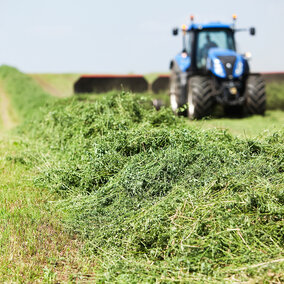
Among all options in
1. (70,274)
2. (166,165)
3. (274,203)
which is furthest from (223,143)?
(70,274)

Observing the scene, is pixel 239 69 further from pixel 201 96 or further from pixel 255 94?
pixel 201 96

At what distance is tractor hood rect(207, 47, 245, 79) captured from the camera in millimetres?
9969

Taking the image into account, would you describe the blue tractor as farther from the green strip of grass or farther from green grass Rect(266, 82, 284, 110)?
the green strip of grass

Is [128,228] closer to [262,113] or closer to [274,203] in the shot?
[274,203]

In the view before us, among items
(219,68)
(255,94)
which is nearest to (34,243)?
(219,68)

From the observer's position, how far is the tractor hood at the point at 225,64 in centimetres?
997

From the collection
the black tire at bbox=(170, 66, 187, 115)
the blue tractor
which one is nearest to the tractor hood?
the blue tractor

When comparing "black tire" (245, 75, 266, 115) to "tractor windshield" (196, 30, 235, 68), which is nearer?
"black tire" (245, 75, 266, 115)

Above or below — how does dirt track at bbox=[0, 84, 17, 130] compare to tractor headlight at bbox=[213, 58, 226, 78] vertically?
below

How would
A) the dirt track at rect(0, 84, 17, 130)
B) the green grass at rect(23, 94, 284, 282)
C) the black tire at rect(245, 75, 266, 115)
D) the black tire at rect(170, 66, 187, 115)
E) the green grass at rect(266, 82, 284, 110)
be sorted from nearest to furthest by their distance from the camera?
the green grass at rect(23, 94, 284, 282), the black tire at rect(245, 75, 266, 115), the black tire at rect(170, 66, 187, 115), the green grass at rect(266, 82, 284, 110), the dirt track at rect(0, 84, 17, 130)

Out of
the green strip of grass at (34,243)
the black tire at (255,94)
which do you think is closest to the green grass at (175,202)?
the green strip of grass at (34,243)

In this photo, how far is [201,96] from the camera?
980 centimetres

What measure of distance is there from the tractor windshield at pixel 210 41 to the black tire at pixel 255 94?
4.26 feet

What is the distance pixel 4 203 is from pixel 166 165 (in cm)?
169
